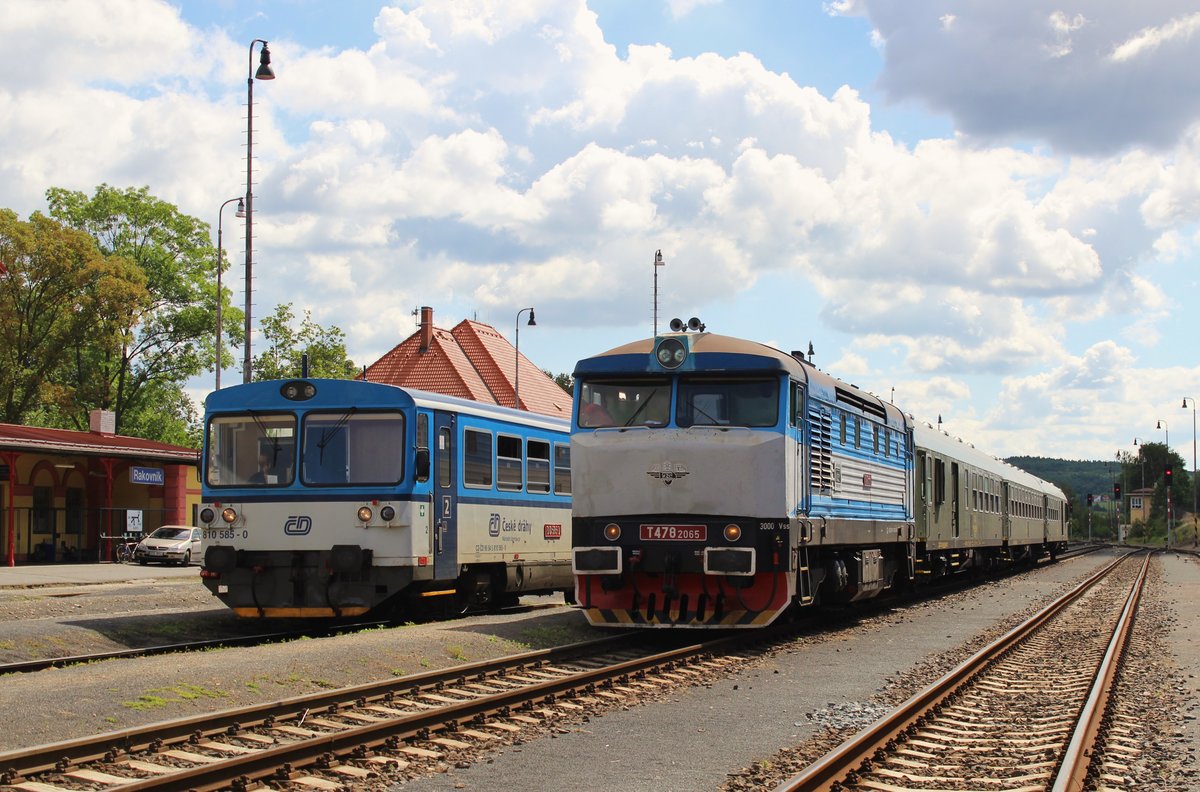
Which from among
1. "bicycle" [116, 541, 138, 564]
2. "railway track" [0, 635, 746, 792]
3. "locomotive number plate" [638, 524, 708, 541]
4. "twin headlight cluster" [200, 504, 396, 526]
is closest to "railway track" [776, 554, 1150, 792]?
"railway track" [0, 635, 746, 792]

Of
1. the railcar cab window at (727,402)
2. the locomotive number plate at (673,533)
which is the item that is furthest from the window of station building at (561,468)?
the locomotive number plate at (673,533)

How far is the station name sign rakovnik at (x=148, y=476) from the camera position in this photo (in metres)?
38.7

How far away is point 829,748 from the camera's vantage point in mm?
9109

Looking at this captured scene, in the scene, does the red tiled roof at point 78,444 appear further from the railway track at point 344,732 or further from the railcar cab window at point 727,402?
the railway track at point 344,732

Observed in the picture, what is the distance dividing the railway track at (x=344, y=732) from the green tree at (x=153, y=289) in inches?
2068

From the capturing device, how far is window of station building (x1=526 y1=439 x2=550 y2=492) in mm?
19688

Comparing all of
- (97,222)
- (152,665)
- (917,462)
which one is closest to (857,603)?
(917,462)

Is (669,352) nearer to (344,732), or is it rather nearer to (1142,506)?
(344,732)

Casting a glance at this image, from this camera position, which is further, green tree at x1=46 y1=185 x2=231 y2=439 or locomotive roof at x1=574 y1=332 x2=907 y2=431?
green tree at x1=46 y1=185 x2=231 y2=439

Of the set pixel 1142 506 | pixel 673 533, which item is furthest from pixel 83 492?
pixel 1142 506

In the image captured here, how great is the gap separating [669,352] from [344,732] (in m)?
7.71

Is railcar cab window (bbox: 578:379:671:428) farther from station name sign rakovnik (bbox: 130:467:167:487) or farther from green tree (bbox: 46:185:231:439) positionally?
green tree (bbox: 46:185:231:439)

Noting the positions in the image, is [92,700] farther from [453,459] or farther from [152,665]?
[453,459]

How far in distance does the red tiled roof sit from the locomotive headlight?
22.6m
